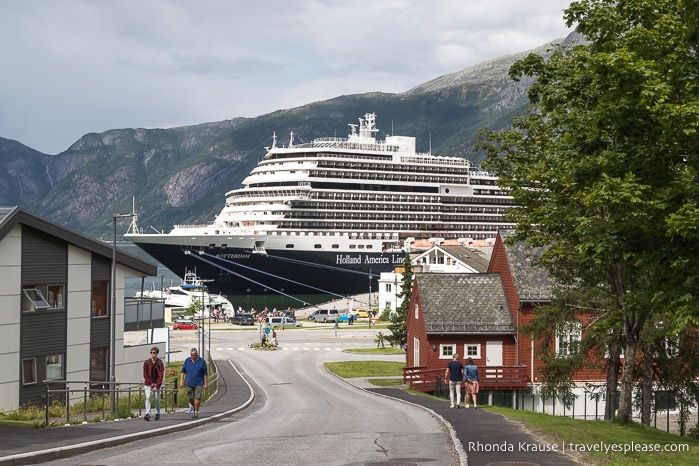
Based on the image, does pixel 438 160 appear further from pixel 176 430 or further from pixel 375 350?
pixel 176 430

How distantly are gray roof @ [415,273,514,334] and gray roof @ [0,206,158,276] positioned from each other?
13.4 metres

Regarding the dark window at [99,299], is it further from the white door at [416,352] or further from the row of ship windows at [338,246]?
the row of ship windows at [338,246]

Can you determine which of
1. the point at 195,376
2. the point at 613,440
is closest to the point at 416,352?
the point at 195,376

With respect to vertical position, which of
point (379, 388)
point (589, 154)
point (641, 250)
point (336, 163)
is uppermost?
point (336, 163)

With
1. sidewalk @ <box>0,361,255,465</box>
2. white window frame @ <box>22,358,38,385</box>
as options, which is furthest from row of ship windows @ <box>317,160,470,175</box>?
sidewalk @ <box>0,361,255,465</box>

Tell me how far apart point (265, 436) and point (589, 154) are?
10.0 m

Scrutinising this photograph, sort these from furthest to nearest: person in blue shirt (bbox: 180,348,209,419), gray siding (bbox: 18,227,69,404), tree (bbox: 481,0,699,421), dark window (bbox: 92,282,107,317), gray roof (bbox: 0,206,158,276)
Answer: dark window (bbox: 92,282,107,317) < gray siding (bbox: 18,227,69,404) < gray roof (bbox: 0,206,158,276) < person in blue shirt (bbox: 180,348,209,419) < tree (bbox: 481,0,699,421)

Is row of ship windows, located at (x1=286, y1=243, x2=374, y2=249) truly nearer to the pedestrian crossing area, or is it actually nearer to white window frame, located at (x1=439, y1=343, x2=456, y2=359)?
the pedestrian crossing area

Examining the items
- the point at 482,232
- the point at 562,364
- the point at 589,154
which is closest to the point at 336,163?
the point at 482,232

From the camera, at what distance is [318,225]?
12962 centimetres

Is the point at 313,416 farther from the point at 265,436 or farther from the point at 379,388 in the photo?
the point at 379,388

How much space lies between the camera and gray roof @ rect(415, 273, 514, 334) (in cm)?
4159

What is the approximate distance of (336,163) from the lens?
437 ft

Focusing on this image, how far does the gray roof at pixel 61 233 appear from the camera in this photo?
91.8 feet
